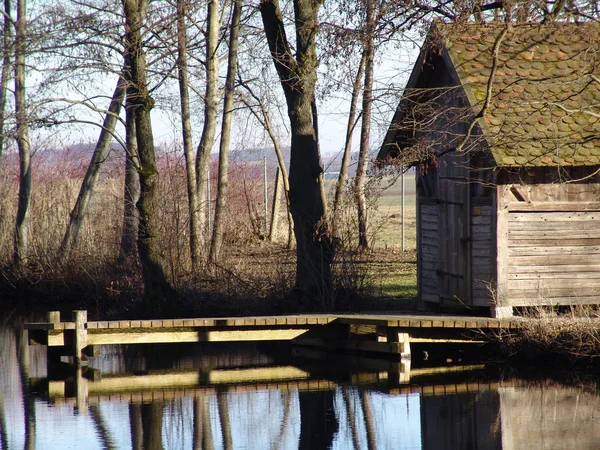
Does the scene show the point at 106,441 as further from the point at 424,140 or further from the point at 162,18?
the point at 162,18

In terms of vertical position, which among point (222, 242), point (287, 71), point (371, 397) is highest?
point (287, 71)

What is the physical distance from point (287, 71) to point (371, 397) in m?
8.36

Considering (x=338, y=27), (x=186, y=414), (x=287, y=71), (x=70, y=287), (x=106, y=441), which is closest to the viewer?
(x=106, y=441)

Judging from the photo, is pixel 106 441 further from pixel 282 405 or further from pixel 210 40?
pixel 210 40

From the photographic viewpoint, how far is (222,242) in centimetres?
2241

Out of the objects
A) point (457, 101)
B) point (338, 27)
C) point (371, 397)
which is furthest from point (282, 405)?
point (338, 27)

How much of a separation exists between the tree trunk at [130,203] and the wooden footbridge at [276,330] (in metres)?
5.40

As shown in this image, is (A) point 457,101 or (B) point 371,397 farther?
(A) point 457,101

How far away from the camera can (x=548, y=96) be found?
15.3m

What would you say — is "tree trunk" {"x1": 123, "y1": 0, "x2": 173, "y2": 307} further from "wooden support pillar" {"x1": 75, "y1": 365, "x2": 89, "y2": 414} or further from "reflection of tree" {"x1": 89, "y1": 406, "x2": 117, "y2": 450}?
"reflection of tree" {"x1": 89, "y1": 406, "x2": 117, "y2": 450}

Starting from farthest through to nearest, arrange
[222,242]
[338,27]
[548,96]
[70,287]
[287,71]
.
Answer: [70,287]
[222,242]
[287,71]
[338,27]
[548,96]

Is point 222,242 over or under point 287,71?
under

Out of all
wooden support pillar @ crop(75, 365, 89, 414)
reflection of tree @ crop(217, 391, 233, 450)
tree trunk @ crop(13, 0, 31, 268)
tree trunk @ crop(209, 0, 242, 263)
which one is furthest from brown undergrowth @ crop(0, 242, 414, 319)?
reflection of tree @ crop(217, 391, 233, 450)

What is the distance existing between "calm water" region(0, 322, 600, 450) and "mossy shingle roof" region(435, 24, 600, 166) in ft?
11.4
